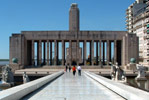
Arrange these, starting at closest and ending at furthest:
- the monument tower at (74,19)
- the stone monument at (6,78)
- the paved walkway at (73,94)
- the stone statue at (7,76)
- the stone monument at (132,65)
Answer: the paved walkway at (73,94), the stone monument at (6,78), the stone statue at (7,76), the stone monument at (132,65), the monument tower at (74,19)

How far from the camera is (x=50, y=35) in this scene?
4809cm

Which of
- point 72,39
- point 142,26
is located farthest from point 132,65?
point 142,26

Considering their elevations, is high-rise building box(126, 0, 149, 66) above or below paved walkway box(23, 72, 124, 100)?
above

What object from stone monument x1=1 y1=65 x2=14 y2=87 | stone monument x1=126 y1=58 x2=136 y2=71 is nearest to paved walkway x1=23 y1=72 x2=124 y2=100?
stone monument x1=1 y1=65 x2=14 y2=87

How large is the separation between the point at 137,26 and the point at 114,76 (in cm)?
6049

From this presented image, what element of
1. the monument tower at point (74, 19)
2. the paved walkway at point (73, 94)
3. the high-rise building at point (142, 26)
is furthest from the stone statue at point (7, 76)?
the high-rise building at point (142, 26)

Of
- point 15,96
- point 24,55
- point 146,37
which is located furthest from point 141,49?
point 15,96

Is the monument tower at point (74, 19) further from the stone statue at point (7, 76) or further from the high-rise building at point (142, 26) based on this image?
the stone statue at point (7, 76)

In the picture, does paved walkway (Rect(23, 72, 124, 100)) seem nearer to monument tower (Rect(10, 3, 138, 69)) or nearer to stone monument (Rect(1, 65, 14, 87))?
stone monument (Rect(1, 65, 14, 87))

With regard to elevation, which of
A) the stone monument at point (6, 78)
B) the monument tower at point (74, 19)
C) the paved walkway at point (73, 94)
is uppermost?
the monument tower at point (74, 19)

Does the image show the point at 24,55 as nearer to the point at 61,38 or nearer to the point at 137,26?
the point at 61,38

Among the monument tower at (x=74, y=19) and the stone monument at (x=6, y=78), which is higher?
the monument tower at (x=74, y=19)

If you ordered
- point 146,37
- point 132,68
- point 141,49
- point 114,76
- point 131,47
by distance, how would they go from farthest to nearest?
1. point 141,49
2. point 146,37
3. point 131,47
4. point 132,68
5. point 114,76

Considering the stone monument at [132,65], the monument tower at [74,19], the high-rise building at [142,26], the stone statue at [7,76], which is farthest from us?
the high-rise building at [142,26]
